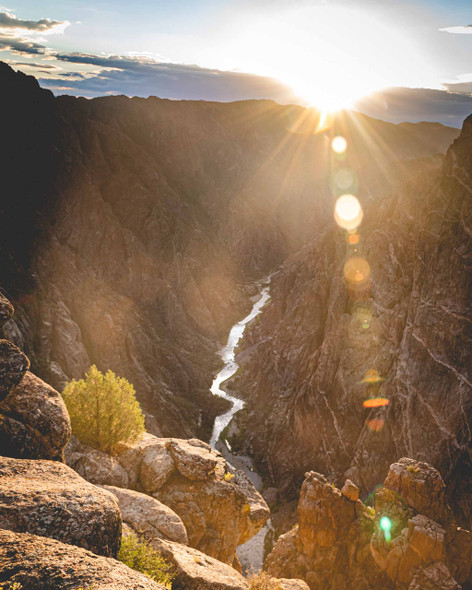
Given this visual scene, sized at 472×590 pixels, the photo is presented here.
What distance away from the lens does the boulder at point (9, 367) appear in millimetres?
11062

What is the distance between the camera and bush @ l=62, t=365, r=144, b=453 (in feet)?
54.2

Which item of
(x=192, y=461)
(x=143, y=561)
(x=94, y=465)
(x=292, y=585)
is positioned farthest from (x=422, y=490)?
(x=94, y=465)

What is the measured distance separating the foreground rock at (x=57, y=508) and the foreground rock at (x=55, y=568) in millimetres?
584

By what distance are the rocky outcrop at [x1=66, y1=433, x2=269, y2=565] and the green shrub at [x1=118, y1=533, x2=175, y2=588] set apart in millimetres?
4360

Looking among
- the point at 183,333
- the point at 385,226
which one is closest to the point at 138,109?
the point at 183,333

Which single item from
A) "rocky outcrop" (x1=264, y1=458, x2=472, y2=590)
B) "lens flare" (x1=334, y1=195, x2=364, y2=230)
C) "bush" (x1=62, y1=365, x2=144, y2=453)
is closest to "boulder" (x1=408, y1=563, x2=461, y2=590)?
"rocky outcrop" (x1=264, y1=458, x2=472, y2=590)

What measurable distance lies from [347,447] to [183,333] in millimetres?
49844

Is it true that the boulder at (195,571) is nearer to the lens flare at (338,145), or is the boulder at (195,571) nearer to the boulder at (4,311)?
the boulder at (4,311)

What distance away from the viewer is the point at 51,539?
8.12 m

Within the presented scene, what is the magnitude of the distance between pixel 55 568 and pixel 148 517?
706cm

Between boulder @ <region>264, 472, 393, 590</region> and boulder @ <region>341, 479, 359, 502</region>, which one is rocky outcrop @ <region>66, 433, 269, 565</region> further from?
boulder @ <region>341, 479, 359, 502</region>

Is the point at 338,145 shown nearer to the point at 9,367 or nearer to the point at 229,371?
the point at 229,371

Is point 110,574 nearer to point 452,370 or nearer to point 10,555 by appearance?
point 10,555

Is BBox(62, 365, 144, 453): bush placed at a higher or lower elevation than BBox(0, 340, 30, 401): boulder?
lower
